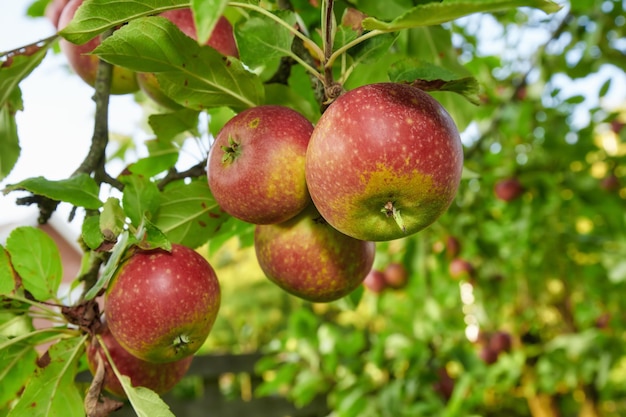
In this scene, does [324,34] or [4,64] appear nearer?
[324,34]

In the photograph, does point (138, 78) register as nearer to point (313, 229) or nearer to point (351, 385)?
point (313, 229)

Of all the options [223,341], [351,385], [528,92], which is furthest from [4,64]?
[223,341]

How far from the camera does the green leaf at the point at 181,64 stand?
532 mm

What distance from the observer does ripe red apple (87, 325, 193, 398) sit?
645 millimetres

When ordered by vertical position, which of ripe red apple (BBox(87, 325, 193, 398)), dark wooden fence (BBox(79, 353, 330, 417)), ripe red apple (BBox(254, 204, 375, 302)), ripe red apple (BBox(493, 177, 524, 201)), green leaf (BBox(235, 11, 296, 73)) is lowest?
dark wooden fence (BBox(79, 353, 330, 417))

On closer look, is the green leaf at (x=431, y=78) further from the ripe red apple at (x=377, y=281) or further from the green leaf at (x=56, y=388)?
the ripe red apple at (x=377, y=281)

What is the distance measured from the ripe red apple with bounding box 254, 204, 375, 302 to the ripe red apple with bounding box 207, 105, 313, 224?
0.16 ft

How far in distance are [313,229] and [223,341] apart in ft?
16.6

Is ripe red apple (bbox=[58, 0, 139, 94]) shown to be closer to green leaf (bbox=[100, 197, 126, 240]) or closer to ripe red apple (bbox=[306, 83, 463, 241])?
green leaf (bbox=[100, 197, 126, 240])

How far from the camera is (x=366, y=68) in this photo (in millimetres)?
742

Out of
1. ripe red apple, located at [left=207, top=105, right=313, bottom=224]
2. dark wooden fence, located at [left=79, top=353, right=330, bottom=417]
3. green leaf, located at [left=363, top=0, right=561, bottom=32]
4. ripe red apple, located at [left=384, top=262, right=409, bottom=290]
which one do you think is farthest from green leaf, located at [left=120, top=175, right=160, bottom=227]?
dark wooden fence, located at [left=79, top=353, right=330, bottom=417]

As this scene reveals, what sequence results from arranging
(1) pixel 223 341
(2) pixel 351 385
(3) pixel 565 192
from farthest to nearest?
(1) pixel 223 341 → (3) pixel 565 192 → (2) pixel 351 385

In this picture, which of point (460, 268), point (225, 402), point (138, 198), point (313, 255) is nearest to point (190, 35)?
point (138, 198)

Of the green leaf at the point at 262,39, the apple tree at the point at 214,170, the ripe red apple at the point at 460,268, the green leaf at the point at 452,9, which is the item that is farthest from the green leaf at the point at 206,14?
the ripe red apple at the point at 460,268
